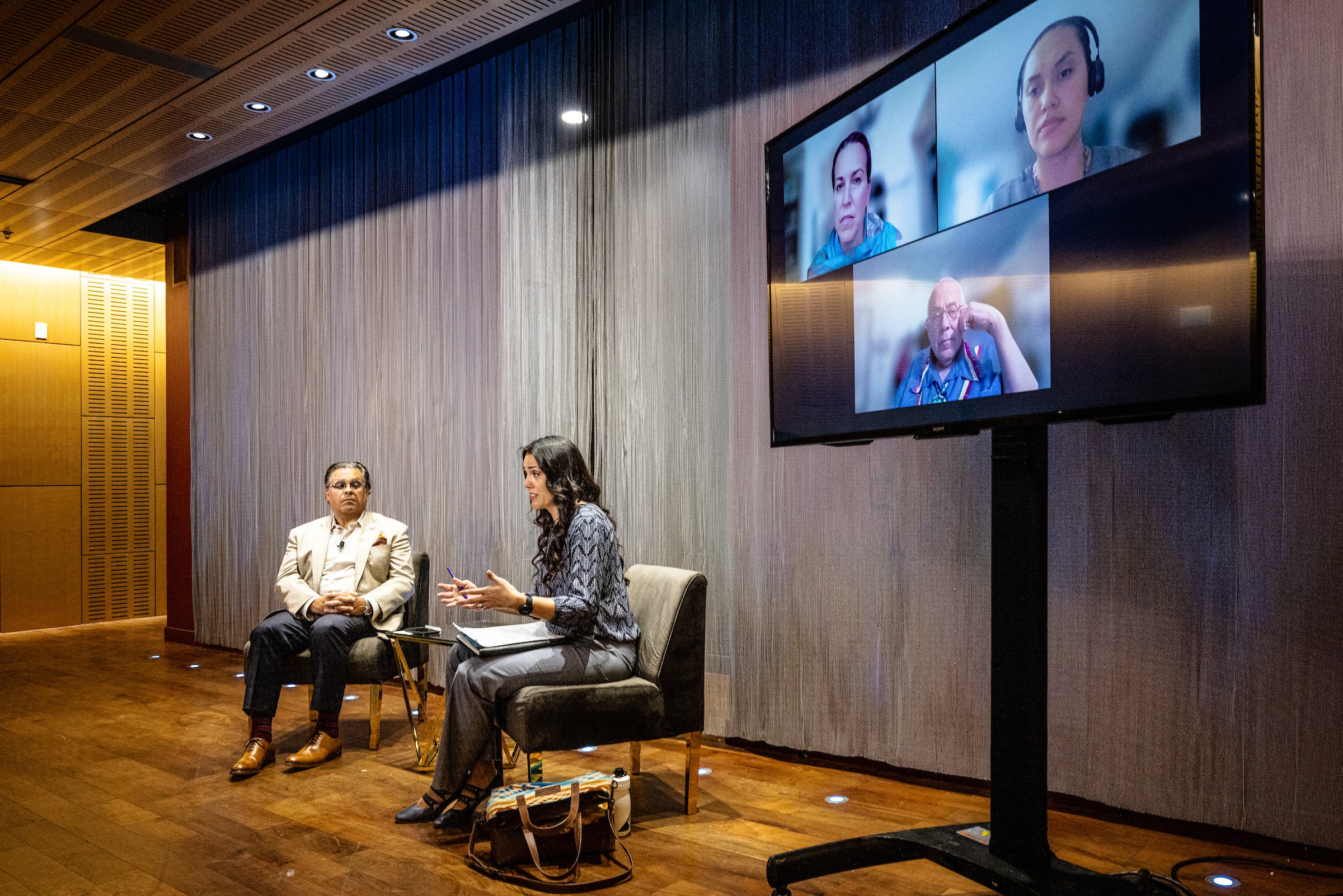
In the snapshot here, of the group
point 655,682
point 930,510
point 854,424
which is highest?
point 854,424

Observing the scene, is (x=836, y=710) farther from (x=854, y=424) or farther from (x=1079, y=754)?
(x=854, y=424)

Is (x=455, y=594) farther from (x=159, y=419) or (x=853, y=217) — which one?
(x=159, y=419)

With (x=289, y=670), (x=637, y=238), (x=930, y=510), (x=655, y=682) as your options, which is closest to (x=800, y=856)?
(x=655, y=682)

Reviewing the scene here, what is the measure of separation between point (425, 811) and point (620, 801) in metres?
0.68

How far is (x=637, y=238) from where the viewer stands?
Answer: 415 cm

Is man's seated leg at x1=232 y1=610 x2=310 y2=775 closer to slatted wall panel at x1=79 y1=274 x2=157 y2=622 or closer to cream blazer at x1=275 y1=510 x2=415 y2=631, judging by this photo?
cream blazer at x1=275 y1=510 x2=415 y2=631

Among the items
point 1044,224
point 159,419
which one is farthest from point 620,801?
point 159,419

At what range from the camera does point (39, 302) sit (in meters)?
7.83

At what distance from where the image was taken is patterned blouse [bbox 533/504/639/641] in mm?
2887

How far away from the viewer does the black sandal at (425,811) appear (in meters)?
2.90

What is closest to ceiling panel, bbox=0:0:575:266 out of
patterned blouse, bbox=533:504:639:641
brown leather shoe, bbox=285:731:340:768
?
patterned blouse, bbox=533:504:639:641

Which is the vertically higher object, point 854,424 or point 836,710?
point 854,424

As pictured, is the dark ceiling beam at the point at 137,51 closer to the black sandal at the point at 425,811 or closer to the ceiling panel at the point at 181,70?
the ceiling panel at the point at 181,70

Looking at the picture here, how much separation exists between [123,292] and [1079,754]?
28.2ft
